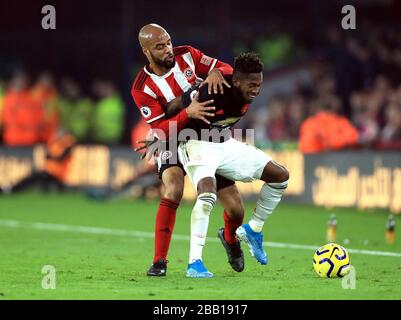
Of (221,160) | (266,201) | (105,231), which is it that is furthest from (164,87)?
(105,231)

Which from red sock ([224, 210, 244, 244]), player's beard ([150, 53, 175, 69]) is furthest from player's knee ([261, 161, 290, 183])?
player's beard ([150, 53, 175, 69])

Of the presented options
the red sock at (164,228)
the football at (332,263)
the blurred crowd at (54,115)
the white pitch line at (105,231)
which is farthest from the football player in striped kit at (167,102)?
the blurred crowd at (54,115)

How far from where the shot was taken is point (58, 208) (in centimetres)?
1953

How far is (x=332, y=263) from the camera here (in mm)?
10172

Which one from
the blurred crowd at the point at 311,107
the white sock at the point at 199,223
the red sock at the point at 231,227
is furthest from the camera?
the blurred crowd at the point at 311,107

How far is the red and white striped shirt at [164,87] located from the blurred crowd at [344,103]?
785cm

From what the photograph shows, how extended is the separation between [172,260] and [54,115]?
12.9 metres

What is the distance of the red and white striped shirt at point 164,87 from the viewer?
34.4 ft

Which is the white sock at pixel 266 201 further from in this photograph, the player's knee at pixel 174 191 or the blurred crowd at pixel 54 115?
the blurred crowd at pixel 54 115

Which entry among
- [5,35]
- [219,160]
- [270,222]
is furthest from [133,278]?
[5,35]

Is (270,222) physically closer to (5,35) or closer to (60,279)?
(60,279)

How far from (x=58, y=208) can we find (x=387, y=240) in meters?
7.26

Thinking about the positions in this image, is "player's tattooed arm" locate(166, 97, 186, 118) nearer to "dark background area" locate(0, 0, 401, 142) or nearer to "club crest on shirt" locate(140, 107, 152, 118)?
"club crest on shirt" locate(140, 107, 152, 118)
